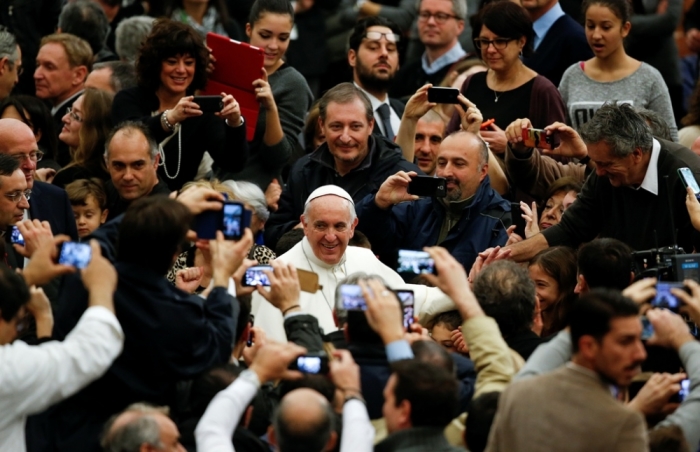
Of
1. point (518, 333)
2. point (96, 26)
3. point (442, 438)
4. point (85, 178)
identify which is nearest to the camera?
point (442, 438)

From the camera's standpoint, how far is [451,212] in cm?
836

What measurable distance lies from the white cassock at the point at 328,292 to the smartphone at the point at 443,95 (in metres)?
1.27

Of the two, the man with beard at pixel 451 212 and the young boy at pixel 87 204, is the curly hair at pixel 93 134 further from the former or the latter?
the man with beard at pixel 451 212

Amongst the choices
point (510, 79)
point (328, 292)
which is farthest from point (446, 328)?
point (510, 79)

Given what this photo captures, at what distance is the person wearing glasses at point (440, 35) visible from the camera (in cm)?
1087

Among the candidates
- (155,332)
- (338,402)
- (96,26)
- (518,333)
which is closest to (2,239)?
(155,332)

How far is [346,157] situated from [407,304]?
→ 8.81ft

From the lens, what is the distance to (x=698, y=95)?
9.88m

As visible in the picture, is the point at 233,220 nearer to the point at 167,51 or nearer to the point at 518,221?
the point at 167,51

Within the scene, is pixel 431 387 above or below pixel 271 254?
above

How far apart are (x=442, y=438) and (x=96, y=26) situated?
6650 mm

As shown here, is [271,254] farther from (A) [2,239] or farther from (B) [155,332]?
(B) [155,332]

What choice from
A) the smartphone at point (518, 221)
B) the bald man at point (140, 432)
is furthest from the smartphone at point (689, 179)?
the bald man at point (140, 432)

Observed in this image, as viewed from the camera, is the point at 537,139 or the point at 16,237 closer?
the point at 16,237
